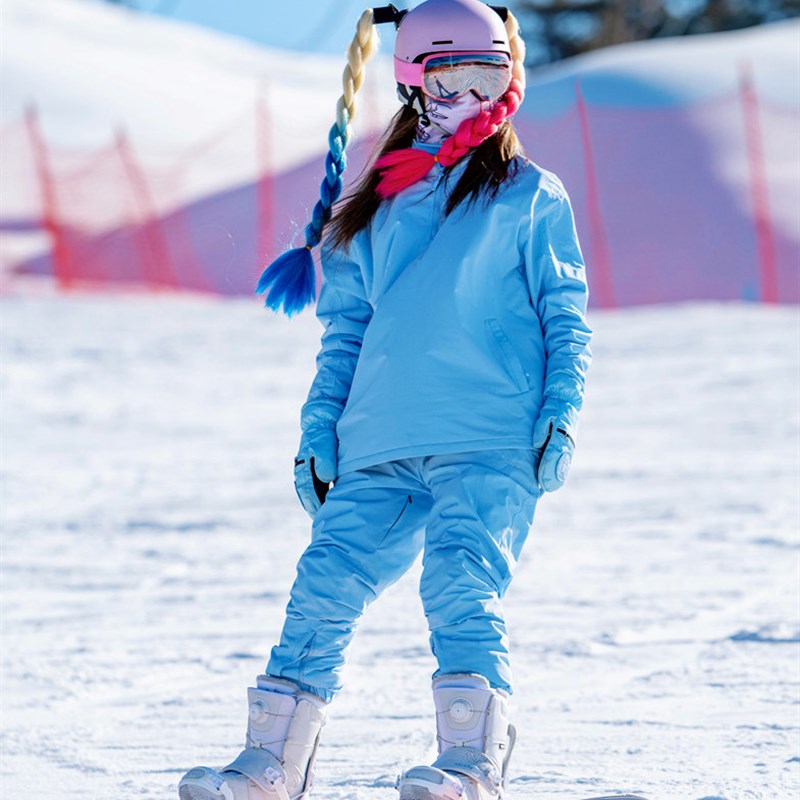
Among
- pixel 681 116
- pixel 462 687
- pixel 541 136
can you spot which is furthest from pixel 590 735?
pixel 681 116

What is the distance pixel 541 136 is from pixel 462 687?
11.9m

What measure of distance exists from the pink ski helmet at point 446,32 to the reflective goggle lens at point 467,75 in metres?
0.01

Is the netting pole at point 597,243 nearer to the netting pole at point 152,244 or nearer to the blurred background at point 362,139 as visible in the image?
the blurred background at point 362,139

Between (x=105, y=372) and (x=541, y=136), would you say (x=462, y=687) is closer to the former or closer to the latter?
(x=105, y=372)

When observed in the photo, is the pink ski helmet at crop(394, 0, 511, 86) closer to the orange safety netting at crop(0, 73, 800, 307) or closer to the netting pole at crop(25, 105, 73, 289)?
the orange safety netting at crop(0, 73, 800, 307)

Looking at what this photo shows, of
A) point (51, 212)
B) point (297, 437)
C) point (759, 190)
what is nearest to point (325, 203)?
point (297, 437)

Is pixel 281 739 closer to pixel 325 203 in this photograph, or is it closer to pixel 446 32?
pixel 325 203

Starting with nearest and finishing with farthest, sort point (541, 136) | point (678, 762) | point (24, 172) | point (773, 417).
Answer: point (678, 762)
point (773, 417)
point (541, 136)
point (24, 172)

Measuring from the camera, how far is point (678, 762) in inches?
118

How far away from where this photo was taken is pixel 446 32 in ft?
9.01

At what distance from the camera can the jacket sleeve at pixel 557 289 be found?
102 inches

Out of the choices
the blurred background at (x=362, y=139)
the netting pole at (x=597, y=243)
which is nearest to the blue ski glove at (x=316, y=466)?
the blurred background at (x=362, y=139)

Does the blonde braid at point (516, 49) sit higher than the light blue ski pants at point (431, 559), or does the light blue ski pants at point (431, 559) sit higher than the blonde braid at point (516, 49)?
the blonde braid at point (516, 49)

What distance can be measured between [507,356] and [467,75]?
526 mm
